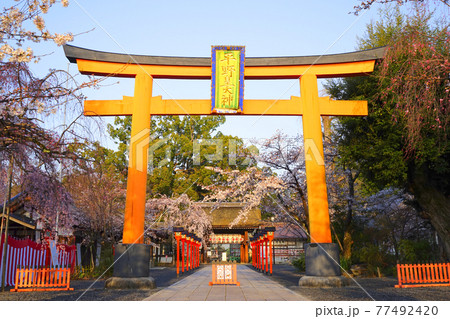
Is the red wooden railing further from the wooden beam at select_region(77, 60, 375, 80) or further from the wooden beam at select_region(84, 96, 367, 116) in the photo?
the wooden beam at select_region(77, 60, 375, 80)

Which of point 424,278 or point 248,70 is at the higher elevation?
point 248,70

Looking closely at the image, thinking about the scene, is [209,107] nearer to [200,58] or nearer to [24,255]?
[200,58]

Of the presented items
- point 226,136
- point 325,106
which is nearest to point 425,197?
point 325,106

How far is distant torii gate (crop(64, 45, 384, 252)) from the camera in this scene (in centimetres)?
1092

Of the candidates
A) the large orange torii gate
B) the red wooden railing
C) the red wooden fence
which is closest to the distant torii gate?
the large orange torii gate

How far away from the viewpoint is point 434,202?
11.5m

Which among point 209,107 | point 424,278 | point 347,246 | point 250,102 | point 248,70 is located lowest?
point 424,278

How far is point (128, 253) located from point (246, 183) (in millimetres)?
7158

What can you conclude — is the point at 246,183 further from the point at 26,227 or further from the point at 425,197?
the point at 26,227

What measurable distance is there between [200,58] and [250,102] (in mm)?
2062

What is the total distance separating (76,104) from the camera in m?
7.46

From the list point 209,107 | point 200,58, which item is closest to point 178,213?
point 209,107

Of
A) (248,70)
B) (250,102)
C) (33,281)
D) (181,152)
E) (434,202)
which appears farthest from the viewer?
(181,152)

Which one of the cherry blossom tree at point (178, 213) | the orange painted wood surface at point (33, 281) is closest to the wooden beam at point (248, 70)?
the orange painted wood surface at point (33, 281)
